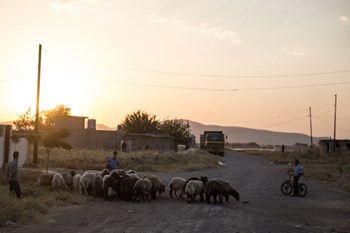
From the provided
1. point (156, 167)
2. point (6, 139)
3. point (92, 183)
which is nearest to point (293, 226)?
point (92, 183)

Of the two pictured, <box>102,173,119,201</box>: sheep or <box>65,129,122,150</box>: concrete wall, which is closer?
<box>102,173,119,201</box>: sheep

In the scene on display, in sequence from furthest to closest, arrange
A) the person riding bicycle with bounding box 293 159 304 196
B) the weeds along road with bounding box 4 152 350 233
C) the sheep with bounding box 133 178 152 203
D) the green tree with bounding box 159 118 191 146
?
the green tree with bounding box 159 118 191 146, the person riding bicycle with bounding box 293 159 304 196, the sheep with bounding box 133 178 152 203, the weeds along road with bounding box 4 152 350 233

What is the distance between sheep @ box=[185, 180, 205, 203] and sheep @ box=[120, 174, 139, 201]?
2.40 meters

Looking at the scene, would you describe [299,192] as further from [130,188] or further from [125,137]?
[125,137]

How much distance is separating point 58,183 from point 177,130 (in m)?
62.3

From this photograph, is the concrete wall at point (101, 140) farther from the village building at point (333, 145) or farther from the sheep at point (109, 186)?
the sheep at point (109, 186)

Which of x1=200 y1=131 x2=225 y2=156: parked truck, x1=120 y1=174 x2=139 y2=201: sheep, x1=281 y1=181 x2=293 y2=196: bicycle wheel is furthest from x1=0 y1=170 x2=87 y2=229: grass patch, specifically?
x1=200 y1=131 x2=225 y2=156: parked truck

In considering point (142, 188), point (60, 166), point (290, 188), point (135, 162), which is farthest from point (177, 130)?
point (142, 188)

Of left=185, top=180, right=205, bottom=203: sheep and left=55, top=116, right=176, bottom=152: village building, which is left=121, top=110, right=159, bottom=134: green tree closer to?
left=55, top=116, right=176, bottom=152: village building

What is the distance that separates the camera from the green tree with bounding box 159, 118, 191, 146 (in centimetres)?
8212

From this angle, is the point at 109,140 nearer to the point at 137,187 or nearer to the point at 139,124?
the point at 139,124

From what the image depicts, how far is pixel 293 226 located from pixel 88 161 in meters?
27.0

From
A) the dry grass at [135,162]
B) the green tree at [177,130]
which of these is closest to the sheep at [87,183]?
the dry grass at [135,162]

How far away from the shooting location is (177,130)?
83500mm
